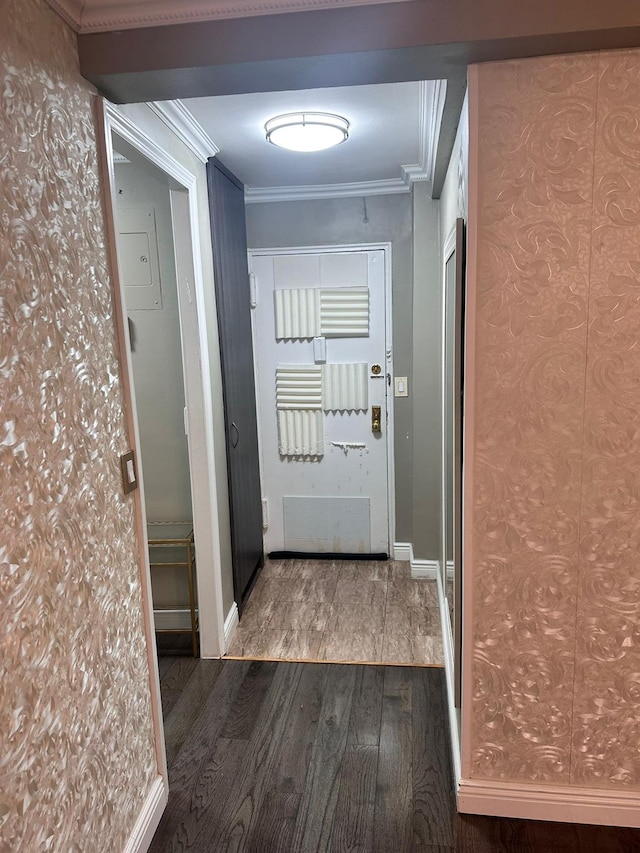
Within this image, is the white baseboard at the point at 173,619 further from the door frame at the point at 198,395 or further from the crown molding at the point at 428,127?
the crown molding at the point at 428,127

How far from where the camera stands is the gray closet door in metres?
2.88

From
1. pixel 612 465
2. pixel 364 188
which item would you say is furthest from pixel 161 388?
pixel 612 465

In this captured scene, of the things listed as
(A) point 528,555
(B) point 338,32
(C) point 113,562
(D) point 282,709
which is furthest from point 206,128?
(D) point 282,709

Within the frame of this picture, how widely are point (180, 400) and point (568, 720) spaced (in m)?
2.08

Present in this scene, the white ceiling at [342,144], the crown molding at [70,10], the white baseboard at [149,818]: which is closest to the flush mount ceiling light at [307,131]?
the white ceiling at [342,144]

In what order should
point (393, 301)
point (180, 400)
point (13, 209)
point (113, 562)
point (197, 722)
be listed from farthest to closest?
point (393, 301) → point (180, 400) → point (197, 722) → point (113, 562) → point (13, 209)

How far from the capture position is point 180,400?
2.89 meters

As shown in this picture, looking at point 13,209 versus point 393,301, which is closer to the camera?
point 13,209

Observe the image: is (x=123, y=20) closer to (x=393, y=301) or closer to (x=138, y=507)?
(x=138, y=507)

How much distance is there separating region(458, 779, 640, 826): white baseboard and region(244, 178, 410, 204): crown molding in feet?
9.53

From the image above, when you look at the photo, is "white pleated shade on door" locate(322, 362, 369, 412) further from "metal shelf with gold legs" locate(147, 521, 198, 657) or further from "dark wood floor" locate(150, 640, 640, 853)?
"dark wood floor" locate(150, 640, 640, 853)

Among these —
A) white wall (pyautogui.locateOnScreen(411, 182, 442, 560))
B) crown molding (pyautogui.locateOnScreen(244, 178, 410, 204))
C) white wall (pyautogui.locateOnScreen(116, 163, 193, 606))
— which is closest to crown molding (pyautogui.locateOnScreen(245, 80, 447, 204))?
crown molding (pyautogui.locateOnScreen(244, 178, 410, 204))

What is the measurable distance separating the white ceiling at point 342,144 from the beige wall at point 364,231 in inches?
3.1

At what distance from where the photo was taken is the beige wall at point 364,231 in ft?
11.4
